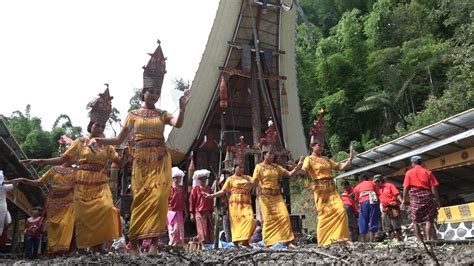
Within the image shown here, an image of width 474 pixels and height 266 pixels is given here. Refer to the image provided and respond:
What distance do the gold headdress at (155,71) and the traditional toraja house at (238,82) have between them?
32.2ft

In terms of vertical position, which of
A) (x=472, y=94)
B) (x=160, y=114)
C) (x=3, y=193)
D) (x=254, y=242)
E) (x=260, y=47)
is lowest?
(x=254, y=242)

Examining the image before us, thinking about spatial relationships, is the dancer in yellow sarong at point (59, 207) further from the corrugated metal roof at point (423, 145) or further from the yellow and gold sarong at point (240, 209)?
the corrugated metal roof at point (423, 145)

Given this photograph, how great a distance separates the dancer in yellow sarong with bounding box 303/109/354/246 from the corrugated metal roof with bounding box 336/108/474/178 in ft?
12.5

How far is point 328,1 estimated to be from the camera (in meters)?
34.8

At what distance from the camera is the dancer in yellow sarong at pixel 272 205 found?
8180 millimetres

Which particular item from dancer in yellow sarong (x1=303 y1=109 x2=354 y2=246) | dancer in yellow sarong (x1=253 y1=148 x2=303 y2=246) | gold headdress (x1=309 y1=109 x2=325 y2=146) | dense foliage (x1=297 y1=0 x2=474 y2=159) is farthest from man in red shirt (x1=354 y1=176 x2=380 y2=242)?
dense foliage (x1=297 y1=0 x2=474 y2=159)

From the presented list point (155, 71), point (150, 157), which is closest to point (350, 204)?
point (150, 157)

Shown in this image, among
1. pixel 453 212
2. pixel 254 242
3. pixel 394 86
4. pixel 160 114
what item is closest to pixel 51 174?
pixel 160 114

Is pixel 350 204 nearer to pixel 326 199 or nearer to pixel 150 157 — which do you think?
pixel 326 199

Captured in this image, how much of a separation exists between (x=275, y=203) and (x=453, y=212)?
4.28 metres

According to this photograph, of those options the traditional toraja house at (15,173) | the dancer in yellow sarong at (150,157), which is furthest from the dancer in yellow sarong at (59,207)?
the dancer in yellow sarong at (150,157)

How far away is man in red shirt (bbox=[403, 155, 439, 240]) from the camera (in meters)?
7.29

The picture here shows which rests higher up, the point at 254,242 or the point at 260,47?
the point at 260,47

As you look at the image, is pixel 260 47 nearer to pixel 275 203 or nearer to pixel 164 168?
pixel 275 203
